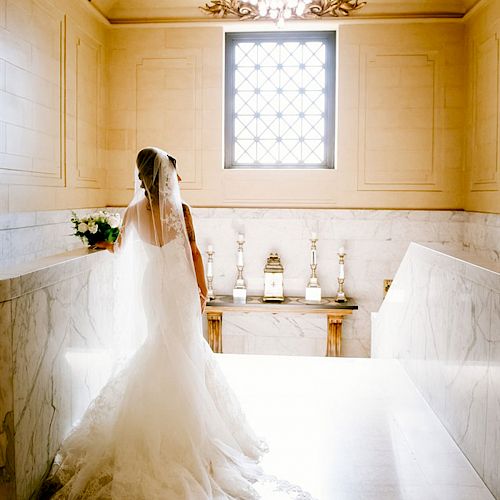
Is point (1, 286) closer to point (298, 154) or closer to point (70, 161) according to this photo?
point (70, 161)

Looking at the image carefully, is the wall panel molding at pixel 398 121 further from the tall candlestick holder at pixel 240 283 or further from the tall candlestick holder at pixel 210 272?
the tall candlestick holder at pixel 210 272

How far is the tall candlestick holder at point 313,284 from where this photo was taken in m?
7.43

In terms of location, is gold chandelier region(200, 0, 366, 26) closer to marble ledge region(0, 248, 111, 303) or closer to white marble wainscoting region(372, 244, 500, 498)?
white marble wainscoting region(372, 244, 500, 498)

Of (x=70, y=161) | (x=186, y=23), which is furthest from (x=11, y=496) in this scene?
(x=186, y=23)

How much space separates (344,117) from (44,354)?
5.42 meters

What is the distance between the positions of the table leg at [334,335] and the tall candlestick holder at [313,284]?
294mm

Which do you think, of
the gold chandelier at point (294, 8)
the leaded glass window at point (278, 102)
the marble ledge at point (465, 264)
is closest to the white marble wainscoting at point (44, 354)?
the marble ledge at point (465, 264)

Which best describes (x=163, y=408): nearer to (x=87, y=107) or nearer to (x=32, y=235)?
(x=32, y=235)

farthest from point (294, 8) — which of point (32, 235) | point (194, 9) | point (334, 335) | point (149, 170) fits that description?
point (149, 170)

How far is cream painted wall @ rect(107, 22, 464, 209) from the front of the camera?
290 inches

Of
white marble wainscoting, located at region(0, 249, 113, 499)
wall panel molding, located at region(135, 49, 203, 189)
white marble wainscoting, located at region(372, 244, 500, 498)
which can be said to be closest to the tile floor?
white marble wainscoting, located at region(372, 244, 500, 498)

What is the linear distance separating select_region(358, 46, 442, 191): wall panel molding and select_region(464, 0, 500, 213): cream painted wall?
0.43 meters

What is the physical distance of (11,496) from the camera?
8.73 ft

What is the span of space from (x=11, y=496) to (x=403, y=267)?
3.79 meters
